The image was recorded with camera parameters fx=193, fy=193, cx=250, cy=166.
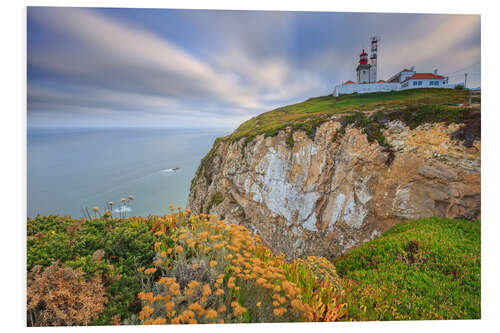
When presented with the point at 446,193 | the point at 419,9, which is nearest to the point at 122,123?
the point at 419,9

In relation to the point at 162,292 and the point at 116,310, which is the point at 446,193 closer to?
the point at 162,292

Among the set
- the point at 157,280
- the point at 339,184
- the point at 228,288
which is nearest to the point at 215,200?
the point at 339,184

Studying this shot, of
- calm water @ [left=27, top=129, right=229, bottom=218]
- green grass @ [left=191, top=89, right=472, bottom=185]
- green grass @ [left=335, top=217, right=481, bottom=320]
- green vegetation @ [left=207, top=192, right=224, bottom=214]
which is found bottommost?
green vegetation @ [left=207, top=192, right=224, bottom=214]

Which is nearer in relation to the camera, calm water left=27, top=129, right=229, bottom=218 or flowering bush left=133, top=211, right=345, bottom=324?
flowering bush left=133, top=211, right=345, bottom=324

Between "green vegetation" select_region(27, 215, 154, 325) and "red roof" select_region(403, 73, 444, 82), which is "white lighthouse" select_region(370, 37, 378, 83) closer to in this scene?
"red roof" select_region(403, 73, 444, 82)

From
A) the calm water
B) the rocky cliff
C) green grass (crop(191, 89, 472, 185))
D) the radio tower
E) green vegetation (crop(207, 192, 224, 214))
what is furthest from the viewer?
green vegetation (crop(207, 192, 224, 214))

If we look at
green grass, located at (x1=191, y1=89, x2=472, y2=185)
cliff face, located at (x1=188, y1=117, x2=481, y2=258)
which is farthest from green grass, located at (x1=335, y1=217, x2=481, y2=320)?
green grass, located at (x1=191, y1=89, x2=472, y2=185)

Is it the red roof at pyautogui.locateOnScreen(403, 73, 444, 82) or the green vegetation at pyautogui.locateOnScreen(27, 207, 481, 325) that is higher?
the red roof at pyautogui.locateOnScreen(403, 73, 444, 82)
